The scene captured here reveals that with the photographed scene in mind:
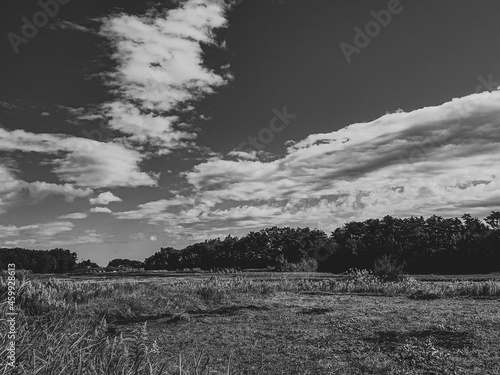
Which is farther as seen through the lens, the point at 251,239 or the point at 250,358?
the point at 251,239

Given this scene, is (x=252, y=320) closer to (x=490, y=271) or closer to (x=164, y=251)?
(x=490, y=271)

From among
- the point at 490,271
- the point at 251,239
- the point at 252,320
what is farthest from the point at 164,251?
the point at 252,320

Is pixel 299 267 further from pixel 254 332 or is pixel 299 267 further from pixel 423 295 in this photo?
pixel 254 332

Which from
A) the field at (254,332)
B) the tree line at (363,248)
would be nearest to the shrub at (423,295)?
the field at (254,332)

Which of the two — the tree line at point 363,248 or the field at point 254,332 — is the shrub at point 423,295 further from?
the tree line at point 363,248


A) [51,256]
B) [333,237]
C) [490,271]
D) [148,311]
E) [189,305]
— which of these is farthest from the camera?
[333,237]

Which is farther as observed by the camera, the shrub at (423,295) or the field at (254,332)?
the shrub at (423,295)

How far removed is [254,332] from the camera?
10.6 metres

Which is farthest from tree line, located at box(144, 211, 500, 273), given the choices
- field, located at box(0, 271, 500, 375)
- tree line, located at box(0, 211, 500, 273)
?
field, located at box(0, 271, 500, 375)

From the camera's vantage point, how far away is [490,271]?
3931 centimetres

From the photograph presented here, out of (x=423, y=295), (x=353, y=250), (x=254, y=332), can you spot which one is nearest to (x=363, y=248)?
(x=353, y=250)

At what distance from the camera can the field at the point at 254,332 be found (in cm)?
419

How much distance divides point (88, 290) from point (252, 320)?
843 cm

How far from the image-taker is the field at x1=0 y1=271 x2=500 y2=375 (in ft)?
13.8
